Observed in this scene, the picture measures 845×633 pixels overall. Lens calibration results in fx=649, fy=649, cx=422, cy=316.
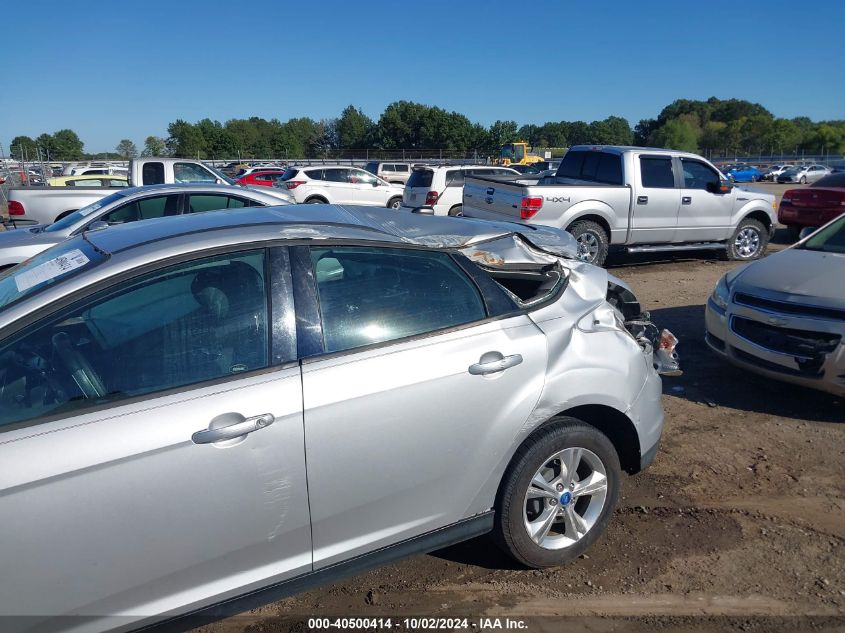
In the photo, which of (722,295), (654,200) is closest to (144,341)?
(722,295)

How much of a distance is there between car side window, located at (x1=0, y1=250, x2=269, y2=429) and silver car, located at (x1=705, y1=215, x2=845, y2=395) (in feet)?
13.1

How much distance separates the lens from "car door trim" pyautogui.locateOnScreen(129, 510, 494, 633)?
7.41ft

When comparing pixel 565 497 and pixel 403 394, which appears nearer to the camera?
pixel 403 394

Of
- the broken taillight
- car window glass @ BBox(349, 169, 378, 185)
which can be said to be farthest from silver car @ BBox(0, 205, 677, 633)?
car window glass @ BBox(349, 169, 378, 185)

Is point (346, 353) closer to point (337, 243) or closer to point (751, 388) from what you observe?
point (337, 243)

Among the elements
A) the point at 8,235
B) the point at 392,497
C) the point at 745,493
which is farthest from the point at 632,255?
the point at 392,497

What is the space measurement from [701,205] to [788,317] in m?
6.64

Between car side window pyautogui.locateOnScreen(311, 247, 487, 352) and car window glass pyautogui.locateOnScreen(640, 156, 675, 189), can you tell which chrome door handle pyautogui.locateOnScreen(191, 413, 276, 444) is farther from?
car window glass pyautogui.locateOnScreen(640, 156, 675, 189)

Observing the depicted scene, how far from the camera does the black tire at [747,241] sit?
1147cm

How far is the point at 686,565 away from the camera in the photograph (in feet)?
10.5

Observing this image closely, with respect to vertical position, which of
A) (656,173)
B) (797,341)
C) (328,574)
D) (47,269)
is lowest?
(328,574)

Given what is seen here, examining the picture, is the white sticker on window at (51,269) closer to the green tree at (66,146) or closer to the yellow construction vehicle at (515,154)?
the yellow construction vehicle at (515,154)

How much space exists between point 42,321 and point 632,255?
11693 millimetres

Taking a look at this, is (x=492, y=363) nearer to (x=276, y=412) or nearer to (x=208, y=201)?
(x=276, y=412)
